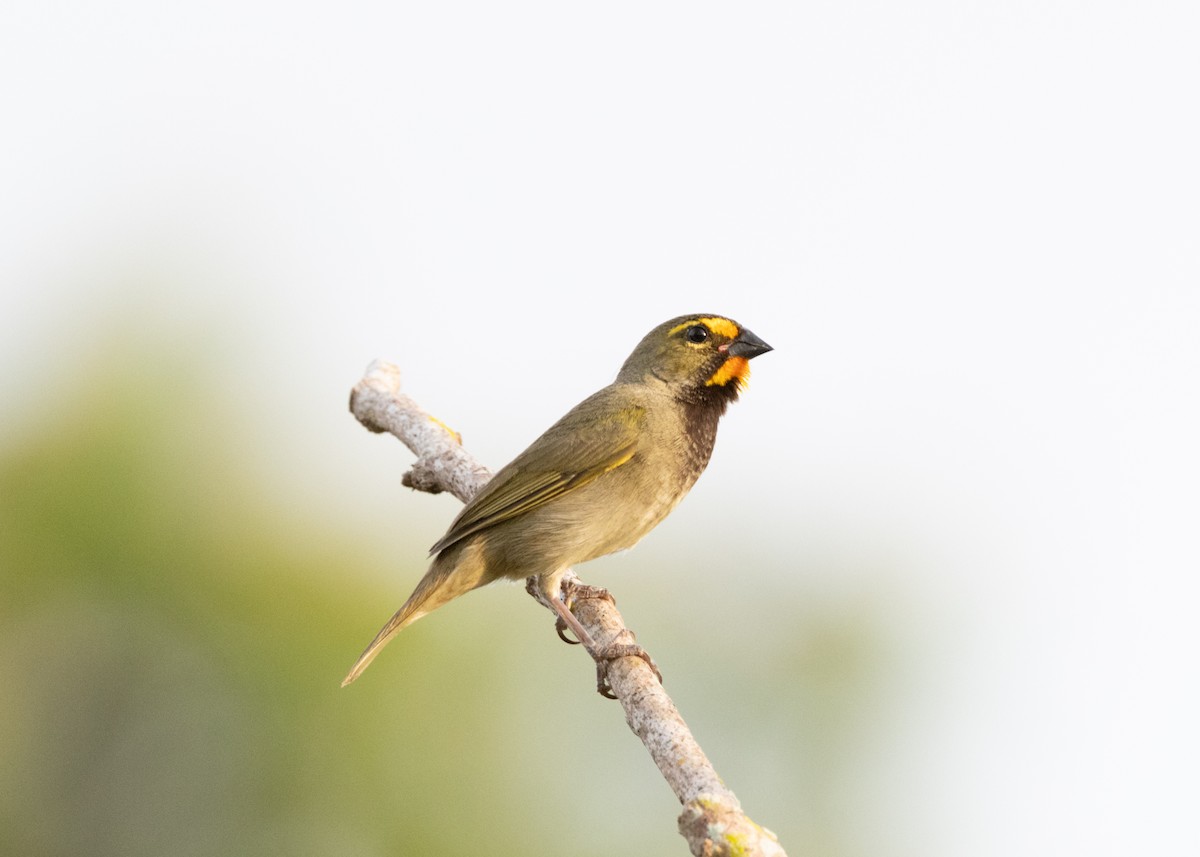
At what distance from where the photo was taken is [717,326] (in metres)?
6.37

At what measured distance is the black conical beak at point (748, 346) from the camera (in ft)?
20.9

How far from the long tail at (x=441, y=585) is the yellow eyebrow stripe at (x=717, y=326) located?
1559 mm

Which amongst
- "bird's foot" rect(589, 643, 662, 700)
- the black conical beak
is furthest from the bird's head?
"bird's foot" rect(589, 643, 662, 700)

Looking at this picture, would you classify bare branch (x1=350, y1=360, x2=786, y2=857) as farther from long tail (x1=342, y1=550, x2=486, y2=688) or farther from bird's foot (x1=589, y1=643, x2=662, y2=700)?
long tail (x1=342, y1=550, x2=486, y2=688)

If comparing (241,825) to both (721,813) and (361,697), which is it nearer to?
(361,697)

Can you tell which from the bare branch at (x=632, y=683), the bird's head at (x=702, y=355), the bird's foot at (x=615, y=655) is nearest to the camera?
the bare branch at (x=632, y=683)

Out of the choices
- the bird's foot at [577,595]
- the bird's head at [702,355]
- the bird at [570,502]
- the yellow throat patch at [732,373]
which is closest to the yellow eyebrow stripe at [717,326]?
the bird's head at [702,355]

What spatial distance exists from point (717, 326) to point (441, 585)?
1886mm

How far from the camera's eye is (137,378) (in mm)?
14695

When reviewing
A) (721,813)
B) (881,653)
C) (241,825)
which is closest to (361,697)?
(241,825)

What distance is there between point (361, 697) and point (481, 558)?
589 centimetres

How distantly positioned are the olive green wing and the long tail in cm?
9

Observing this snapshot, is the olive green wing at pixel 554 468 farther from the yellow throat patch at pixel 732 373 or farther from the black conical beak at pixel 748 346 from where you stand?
the black conical beak at pixel 748 346

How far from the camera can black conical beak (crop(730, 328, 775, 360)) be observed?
20.9 ft
